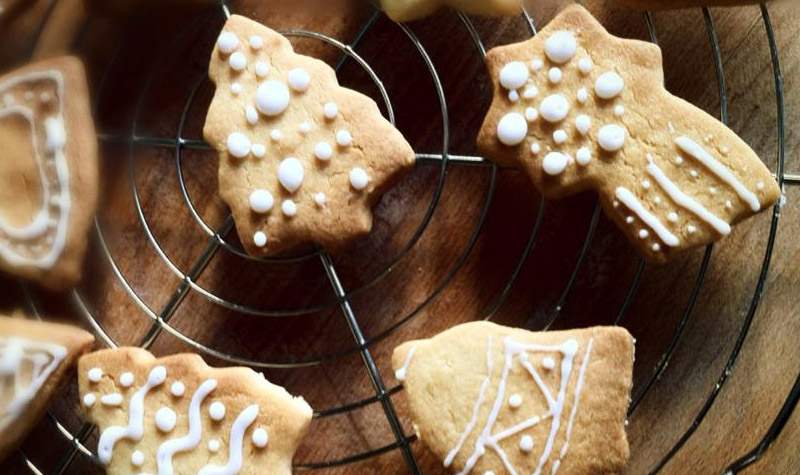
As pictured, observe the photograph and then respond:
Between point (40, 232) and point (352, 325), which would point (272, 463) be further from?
point (40, 232)

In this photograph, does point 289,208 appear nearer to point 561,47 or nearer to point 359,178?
point 359,178

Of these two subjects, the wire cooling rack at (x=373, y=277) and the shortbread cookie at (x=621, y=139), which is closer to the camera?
the shortbread cookie at (x=621, y=139)

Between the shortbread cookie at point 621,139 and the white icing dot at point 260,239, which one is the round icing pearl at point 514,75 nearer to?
the shortbread cookie at point 621,139

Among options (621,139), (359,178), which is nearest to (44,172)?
(359,178)

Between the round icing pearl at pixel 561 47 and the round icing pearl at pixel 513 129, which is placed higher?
the round icing pearl at pixel 561 47

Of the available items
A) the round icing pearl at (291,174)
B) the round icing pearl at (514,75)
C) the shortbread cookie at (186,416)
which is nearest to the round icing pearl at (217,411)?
the shortbread cookie at (186,416)

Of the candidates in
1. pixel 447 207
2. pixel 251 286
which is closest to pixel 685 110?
pixel 447 207

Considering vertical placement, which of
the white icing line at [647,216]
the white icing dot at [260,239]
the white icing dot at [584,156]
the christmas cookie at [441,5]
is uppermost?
the christmas cookie at [441,5]

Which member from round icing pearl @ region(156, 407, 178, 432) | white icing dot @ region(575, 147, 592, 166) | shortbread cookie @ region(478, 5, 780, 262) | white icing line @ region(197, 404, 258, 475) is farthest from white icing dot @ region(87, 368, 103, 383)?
white icing dot @ region(575, 147, 592, 166)
